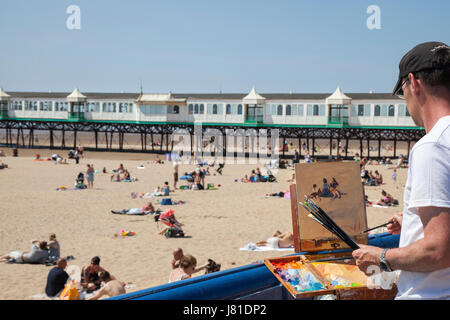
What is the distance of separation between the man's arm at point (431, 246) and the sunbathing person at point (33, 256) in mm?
9332

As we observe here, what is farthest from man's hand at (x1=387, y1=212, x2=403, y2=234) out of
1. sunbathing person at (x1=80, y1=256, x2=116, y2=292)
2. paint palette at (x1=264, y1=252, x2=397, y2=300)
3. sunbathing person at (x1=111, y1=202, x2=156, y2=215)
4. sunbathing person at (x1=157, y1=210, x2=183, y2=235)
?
sunbathing person at (x1=111, y1=202, x2=156, y2=215)

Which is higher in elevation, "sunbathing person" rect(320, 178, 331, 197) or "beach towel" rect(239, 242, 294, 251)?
"sunbathing person" rect(320, 178, 331, 197)

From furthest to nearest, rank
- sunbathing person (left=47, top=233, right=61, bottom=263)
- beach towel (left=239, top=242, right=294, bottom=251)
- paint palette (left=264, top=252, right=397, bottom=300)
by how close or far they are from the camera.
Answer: beach towel (left=239, top=242, right=294, bottom=251)
sunbathing person (left=47, top=233, right=61, bottom=263)
paint palette (left=264, top=252, right=397, bottom=300)

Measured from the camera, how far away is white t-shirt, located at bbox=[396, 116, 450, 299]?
1524mm

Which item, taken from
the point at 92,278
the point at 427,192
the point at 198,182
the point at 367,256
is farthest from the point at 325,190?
the point at 198,182

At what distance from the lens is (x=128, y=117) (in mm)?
Result: 47688

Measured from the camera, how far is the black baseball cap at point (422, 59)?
5.59 feet

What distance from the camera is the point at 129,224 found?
14.1 metres

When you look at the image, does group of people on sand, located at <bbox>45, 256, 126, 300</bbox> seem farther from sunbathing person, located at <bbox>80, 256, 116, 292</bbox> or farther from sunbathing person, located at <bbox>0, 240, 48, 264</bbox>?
sunbathing person, located at <bbox>0, 240, 48, 264</bbox>

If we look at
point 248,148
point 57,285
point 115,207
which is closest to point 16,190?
point 115,207

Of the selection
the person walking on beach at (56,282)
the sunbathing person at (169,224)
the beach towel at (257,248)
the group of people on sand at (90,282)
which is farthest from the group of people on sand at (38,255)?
the beach towel at (257,248)

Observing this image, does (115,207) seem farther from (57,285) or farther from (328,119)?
(328,119)

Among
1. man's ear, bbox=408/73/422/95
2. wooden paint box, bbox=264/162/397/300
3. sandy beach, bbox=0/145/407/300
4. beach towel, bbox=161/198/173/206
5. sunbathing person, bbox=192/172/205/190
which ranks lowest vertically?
sandy beach, bbox=0/145/407/300
